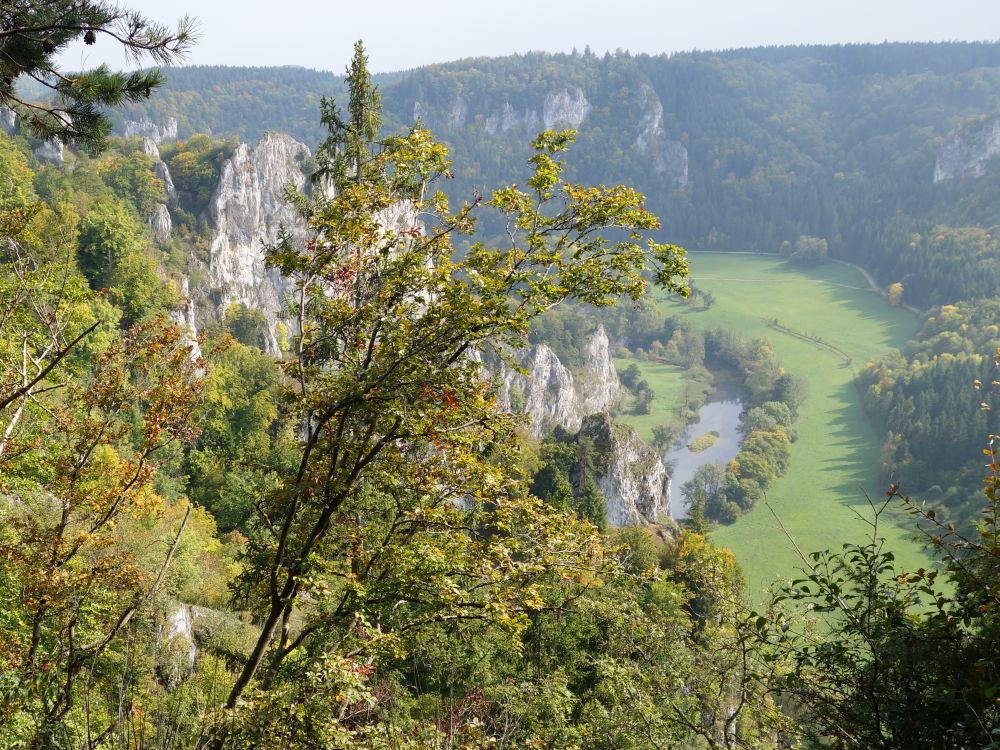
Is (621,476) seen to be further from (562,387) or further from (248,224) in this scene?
(562,387)

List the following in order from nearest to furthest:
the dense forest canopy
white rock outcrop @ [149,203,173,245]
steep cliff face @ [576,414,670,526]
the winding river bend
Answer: the dense forest canopy → steep cliff face @ [576,414,670,526] → white rock outcrop @ [149,203,173,245] → the winding river bend

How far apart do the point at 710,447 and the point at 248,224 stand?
7788 cm

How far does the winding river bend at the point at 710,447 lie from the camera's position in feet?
351

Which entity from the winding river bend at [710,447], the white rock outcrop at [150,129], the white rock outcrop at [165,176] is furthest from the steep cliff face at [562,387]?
the white rock outcrop at [150,129]

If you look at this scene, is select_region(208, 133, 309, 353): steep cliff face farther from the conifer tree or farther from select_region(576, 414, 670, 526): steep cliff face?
the conifer tree

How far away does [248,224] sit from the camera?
87.6 meters

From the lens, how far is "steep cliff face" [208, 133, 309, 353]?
8056cm

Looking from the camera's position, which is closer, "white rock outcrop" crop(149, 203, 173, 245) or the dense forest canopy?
the dense forest canopy

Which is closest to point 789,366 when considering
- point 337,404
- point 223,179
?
point 223,179

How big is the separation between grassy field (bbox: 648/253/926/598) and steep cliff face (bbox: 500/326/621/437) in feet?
36.7

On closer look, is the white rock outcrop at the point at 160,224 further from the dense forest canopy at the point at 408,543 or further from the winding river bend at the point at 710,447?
the winding river bend at the point at 710,447

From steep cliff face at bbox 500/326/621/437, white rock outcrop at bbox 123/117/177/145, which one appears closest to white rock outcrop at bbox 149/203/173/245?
steep cliff face at bbox 500/326/621/437

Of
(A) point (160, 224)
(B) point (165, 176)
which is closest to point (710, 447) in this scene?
(A) point (160, 224)

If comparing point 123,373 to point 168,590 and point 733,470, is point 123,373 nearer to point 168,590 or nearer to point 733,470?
point 168,590
